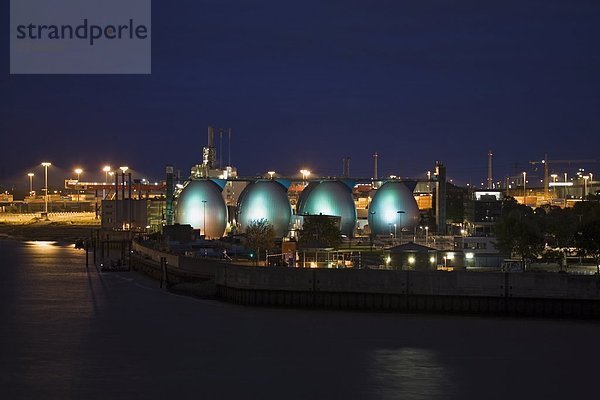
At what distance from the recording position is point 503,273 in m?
16.2

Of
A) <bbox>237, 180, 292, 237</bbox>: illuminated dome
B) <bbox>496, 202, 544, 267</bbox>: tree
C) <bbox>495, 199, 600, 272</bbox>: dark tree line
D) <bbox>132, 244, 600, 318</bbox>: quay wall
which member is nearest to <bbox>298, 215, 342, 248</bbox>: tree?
<bbox>237, 180, 292, 237</bbox>: illuminated dome

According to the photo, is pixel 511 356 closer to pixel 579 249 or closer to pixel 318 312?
pixel 318 312

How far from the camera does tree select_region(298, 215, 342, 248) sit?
27734 mm

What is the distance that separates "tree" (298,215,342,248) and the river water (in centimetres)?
1024

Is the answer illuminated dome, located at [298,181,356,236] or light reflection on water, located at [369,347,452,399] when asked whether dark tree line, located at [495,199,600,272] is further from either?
illuminated dome, located at [298,181,356,236]

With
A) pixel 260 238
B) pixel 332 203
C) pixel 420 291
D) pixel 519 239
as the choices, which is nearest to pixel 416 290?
pixel 420 291

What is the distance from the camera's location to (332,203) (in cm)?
3800

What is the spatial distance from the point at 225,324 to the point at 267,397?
472cm

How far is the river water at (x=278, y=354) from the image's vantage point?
1062 centimetres

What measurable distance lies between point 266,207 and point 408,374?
25.3m

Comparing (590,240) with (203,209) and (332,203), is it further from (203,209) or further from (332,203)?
(203,209)

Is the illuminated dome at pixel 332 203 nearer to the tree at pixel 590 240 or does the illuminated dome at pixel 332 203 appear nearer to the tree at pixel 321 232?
the tree at pixel 321 232

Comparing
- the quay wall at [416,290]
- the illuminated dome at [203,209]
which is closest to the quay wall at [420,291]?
the quay wall at [416,290]

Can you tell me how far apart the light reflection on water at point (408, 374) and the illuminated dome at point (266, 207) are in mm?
23489
